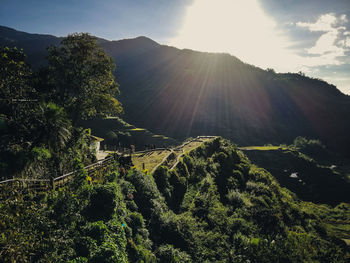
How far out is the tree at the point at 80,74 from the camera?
1922cm

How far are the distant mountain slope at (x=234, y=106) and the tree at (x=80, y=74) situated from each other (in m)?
86.5

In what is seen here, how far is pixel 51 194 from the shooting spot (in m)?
11.0

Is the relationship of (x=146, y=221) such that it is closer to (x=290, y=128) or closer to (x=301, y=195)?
(x=301, y=195)

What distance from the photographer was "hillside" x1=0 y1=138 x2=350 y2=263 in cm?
861

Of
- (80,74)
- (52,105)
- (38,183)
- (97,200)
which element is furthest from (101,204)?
(80,74)

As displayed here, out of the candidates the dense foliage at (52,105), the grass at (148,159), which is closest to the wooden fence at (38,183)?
the dense foliage at (52,105)

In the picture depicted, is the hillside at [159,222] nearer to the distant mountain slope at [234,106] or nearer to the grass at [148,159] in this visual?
the grass at [148,159]

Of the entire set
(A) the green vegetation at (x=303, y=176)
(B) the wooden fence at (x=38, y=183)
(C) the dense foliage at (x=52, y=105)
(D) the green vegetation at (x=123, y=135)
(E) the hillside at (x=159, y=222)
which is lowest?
(A) the green vegetation at (x=303, y=176)

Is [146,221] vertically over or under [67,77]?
under

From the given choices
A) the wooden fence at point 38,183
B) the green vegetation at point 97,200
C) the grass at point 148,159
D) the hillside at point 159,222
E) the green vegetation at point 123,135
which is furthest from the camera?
the green vegetation at point 123,135

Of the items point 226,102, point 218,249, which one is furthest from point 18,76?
point 226,102

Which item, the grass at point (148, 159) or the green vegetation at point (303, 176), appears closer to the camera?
the grass at point (148, 159)

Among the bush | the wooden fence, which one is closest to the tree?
the wooden fence

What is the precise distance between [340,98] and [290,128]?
76058mm
